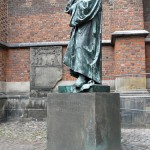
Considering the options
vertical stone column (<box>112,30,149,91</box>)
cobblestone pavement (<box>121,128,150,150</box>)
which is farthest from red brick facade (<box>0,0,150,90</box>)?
cobblestone pavement (<box>121,128,150,150</box>)

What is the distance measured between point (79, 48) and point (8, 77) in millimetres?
5713

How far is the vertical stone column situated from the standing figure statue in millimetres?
3766

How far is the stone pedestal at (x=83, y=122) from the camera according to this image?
349 centimetres

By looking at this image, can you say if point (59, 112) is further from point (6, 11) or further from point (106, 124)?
point (6, 11)

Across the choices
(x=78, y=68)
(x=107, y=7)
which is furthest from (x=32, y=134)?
(x=107, y=7)

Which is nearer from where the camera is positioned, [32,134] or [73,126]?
[73,126]

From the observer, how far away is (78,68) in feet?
12.9

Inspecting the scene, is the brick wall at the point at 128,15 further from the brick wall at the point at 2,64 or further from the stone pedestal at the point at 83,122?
the stone pedestal at the point at 83,122

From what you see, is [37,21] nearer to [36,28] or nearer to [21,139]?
A: [36,28]

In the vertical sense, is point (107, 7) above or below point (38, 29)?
above

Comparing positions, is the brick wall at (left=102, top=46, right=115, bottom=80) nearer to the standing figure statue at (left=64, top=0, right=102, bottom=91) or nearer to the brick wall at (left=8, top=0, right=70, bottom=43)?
the brick wall at (left=8, top=0, right=70, bottom=43)

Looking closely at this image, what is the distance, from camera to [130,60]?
25.2 feet

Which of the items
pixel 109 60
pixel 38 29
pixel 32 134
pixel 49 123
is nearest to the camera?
pixel 49 123

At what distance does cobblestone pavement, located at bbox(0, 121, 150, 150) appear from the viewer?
189 inches
